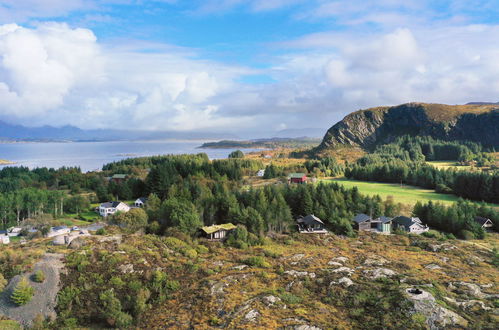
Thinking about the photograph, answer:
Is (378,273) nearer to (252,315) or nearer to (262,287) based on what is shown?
(262,287)

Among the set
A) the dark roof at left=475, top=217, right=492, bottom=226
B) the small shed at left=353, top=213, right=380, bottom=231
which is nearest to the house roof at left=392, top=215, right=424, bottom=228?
the small shed at left=353, top=213, right=380, bottom=231

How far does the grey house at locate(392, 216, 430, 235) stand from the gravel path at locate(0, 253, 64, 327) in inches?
1623

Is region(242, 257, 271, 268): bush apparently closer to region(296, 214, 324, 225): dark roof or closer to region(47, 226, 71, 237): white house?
region(296, 214, 324, 225): dark roof

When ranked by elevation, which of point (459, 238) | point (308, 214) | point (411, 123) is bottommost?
point (459, 238)

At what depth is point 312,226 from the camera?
1697 inches

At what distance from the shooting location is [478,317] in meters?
19.6

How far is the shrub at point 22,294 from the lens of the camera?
20.2 meters

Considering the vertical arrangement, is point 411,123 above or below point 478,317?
above

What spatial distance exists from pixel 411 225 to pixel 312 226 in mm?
13785

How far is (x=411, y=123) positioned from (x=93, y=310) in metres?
211

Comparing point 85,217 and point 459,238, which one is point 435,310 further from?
point 85,217

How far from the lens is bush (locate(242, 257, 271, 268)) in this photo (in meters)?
29.1

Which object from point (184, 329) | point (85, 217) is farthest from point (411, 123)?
point (184, 329)

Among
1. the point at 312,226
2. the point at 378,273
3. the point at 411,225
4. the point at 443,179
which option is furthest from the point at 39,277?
the point at 443,179
